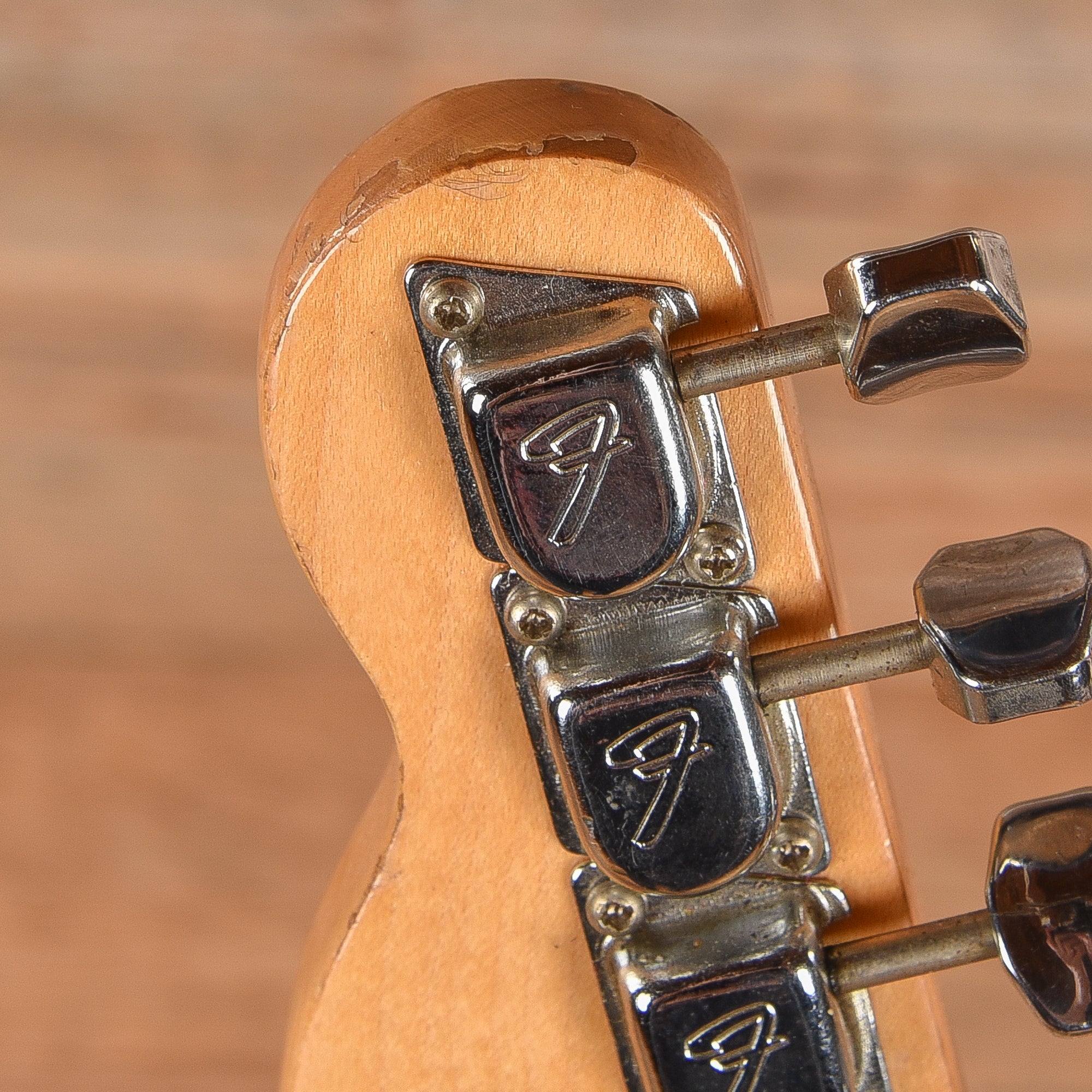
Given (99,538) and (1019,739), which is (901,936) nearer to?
(1019,739)

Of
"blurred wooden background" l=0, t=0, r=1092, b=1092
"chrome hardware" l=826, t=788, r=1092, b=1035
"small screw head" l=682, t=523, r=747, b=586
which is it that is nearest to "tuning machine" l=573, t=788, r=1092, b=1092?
"chrome hardware" l=826, t=788, r=1092, b=1035

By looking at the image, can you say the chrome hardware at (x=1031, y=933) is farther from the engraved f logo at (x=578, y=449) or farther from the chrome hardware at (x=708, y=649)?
the engraved f logo at (x=578, y=449)

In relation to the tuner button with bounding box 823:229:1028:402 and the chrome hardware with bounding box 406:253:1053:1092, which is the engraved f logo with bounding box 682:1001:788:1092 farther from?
the tuner button with bounding box 823:229:1028:402

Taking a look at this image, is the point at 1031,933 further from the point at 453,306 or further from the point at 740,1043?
the point at 453,306

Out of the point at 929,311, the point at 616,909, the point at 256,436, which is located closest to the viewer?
the point at 929,311

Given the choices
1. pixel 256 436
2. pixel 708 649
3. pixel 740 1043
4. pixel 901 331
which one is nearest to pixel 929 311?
pixel 901 331

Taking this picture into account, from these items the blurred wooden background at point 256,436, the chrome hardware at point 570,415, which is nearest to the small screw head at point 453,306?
the chrome hardware at point 570,415

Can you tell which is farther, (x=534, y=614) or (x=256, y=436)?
(x=256, y=436)

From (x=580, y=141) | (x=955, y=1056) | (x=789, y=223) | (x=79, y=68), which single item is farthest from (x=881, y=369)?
(x=79, y=68)

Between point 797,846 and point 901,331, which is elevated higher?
point 901,331
